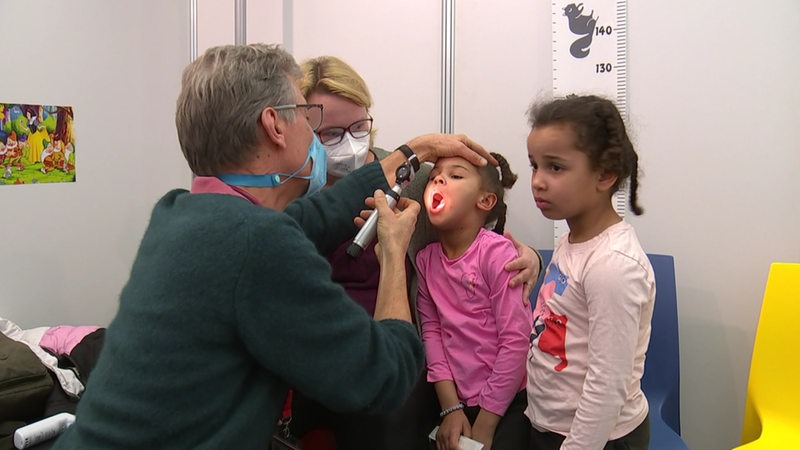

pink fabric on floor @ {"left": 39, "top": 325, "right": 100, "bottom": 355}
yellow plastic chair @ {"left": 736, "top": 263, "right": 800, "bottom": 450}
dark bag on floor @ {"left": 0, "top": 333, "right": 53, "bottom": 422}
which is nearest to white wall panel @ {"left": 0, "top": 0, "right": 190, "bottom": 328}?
pink fabric on floor @ {"left": 39, "top": 325, "right": 100, "bottom": 355}

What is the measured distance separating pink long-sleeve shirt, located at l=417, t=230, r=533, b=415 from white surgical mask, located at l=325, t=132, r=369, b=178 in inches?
13.5

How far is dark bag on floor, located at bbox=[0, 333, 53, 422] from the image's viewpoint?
5.58ft

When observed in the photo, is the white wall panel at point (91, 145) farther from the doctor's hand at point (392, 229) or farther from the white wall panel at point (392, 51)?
the doctor's hand at point (392, 229)

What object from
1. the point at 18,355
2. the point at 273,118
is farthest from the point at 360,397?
the point at 18,355

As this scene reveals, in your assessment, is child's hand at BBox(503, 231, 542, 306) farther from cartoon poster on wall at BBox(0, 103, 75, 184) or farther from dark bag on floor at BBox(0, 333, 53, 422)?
cartoon poster on wall at BBox(0, 103, 75, 184)

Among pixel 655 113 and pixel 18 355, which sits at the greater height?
pixel 655 113

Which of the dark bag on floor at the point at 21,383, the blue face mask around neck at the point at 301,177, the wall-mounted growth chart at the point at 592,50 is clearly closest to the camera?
the blue face mask around neck at the point at 301,177

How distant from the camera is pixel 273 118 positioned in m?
1.04

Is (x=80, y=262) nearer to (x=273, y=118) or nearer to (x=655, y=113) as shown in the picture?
(x=273, y=118)

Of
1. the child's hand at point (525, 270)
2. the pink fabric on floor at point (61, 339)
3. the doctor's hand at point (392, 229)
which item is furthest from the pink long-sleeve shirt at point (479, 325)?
the pink fabric on floor at point (61, 339)

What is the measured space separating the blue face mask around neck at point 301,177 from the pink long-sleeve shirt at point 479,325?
1.25 ft

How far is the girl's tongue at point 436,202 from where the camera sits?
1.37 meters

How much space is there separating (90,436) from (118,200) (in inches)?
76.4

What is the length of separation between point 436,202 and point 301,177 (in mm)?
355
